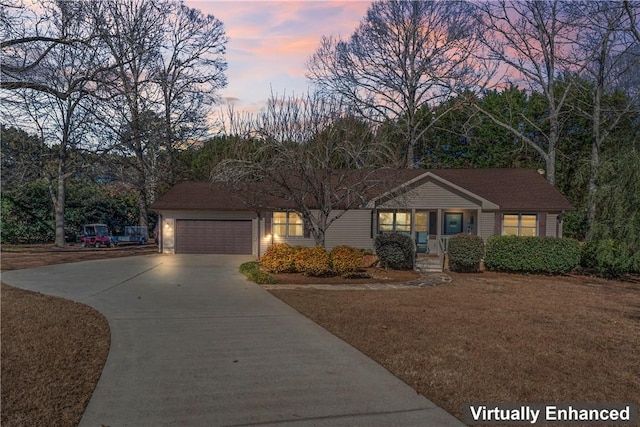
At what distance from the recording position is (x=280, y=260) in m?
14.9

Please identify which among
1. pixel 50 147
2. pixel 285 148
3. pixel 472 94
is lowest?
pixel 285 148

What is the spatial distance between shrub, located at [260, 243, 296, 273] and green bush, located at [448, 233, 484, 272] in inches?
254

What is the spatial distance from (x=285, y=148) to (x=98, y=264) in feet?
30.6

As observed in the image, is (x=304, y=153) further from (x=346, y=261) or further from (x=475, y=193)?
(x=475, y=193)

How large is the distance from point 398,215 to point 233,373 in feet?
58.0

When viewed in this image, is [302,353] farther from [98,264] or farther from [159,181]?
[159,181]

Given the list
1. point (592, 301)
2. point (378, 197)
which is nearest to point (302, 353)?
point (592, 301)

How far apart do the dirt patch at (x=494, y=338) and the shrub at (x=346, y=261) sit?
243 cm

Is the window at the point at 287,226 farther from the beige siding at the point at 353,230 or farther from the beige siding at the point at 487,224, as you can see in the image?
the beige siding at the point at 487,224

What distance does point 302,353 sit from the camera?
253 inches

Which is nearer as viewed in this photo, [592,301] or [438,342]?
[438,342]

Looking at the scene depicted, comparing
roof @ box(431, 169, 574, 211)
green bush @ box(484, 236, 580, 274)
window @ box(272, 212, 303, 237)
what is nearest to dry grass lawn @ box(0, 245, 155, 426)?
window @ box(272, 212, 303, 237)

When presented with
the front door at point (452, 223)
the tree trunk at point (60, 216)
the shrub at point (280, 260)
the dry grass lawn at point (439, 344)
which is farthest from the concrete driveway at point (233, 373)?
the tree trunk at point (60, 216)

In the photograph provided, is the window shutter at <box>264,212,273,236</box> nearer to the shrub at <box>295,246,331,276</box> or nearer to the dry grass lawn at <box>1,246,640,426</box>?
the shrub at <box>295,246,331,276</box>
